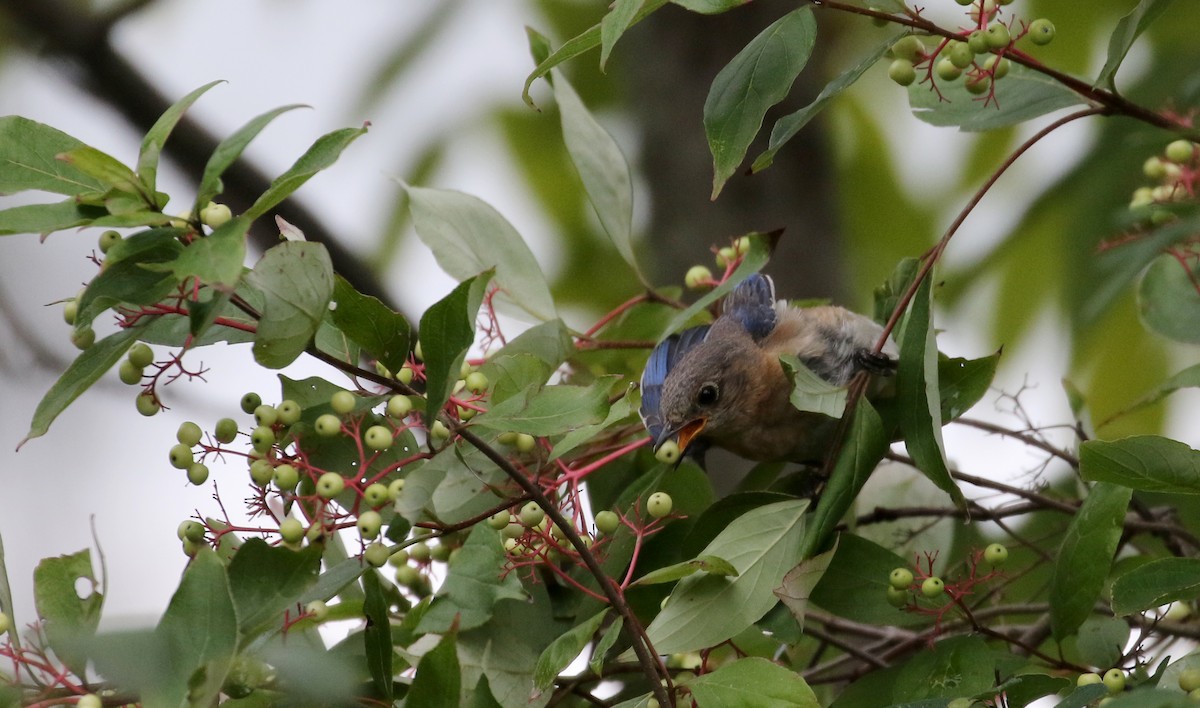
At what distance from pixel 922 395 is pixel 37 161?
1.25m

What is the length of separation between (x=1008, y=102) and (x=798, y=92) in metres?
2.19

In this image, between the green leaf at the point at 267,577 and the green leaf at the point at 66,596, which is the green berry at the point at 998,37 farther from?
the green leaf at the point at 66,596

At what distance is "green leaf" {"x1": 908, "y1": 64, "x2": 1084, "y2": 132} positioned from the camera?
6.95ft

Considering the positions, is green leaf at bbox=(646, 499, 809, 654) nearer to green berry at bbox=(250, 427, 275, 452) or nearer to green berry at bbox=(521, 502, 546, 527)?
green berry at bbox=(521, 502, 546, 527)

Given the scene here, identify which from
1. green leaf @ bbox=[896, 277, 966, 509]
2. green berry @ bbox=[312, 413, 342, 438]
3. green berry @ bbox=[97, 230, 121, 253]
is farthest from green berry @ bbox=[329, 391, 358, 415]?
green leaf @ bbox=[896, 277, 966, 509]

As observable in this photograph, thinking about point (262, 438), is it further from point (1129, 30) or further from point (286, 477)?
point (1129, 30)

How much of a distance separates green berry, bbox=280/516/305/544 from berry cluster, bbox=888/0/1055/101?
1.06m

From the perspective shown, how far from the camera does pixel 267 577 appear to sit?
1570 mm

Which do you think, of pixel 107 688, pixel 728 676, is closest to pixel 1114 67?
pixel 728 676

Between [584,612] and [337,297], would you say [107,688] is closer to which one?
[337,297]

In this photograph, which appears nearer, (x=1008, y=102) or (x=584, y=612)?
(x=584, y=612)

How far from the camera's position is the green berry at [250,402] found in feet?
5.87

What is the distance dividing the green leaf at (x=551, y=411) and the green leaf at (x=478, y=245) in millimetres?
654

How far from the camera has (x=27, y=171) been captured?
1570 mm
